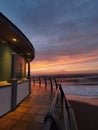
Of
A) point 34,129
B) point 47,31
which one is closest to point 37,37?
point 47,31

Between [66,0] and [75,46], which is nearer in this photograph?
[66,0]

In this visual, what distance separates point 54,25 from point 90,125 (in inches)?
405

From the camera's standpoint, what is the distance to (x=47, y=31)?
15305mm

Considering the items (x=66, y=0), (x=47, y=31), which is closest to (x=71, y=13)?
(x=66, y=0)

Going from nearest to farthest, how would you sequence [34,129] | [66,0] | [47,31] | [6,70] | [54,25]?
1. [34,129]
2. [6,70]
3. [66,0]
4. [54,25]
5. [47,31]

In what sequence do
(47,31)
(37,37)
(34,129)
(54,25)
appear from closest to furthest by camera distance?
(34,129)
(54,25)
(47,31)
(37,37)

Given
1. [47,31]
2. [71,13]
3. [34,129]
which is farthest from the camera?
[47,31]

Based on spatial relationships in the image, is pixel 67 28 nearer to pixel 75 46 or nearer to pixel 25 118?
pixel 75 46

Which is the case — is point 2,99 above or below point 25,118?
above

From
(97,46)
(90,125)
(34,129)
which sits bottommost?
(90,125)

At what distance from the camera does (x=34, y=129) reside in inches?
147

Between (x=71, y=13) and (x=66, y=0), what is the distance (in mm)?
1808

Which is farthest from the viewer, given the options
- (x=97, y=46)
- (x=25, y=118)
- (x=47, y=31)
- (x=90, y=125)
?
(x=97, y=46)

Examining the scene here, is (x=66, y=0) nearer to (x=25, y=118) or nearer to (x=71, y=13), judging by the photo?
(x=71, y=13)
